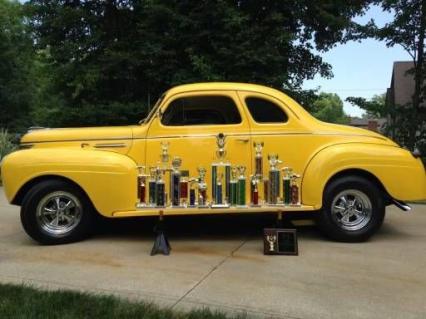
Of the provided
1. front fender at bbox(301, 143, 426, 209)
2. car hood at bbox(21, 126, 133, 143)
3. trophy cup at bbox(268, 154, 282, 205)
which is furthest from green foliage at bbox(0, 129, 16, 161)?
front fender at bbox(301, 143, 426, 209)

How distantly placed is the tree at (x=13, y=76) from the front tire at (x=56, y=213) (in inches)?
1278

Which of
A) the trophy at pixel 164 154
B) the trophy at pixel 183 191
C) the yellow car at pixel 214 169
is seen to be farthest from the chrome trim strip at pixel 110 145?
the trophy at pixel 183 191

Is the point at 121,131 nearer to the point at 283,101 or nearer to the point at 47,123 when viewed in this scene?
the point at 283,101

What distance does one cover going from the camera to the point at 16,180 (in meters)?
6.80

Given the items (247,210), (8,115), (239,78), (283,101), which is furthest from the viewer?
(8,115)

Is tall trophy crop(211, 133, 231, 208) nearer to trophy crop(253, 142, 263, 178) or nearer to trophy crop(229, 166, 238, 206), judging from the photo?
trophy crop(229, 166, 238, 206)

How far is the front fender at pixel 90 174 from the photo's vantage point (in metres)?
6.73

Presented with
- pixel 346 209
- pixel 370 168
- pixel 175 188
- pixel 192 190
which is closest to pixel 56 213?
pixel 175 188

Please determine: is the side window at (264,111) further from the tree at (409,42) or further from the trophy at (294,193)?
the tree at (409,42)

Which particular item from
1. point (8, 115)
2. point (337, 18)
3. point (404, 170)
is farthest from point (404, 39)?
point (8, 115)

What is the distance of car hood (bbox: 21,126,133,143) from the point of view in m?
7.11

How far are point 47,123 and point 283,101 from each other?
33.9 feet

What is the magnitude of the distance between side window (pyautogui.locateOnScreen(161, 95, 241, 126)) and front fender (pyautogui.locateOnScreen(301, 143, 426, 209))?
1.28 meters

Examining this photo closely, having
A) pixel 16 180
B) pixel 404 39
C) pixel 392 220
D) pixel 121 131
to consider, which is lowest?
pixel 392 220
